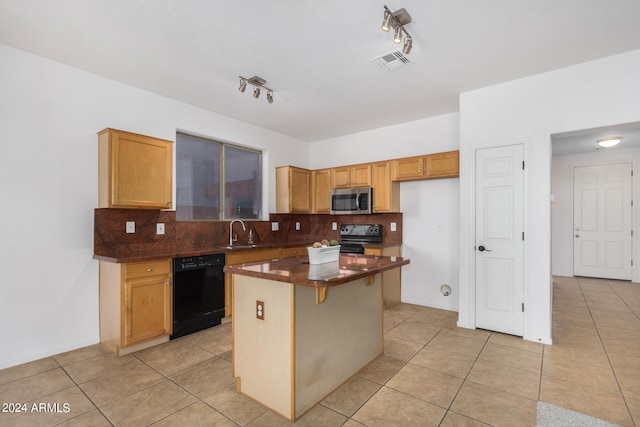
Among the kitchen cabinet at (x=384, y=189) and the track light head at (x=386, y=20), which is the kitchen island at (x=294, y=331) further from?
the kitchen cabinet at (x=384, y=189)

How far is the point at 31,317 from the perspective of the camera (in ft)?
9.11

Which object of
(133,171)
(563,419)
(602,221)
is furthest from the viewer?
(602,221)

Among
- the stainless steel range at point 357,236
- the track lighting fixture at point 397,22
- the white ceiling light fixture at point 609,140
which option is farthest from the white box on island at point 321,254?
the white ceiling light fixture at point 609,140

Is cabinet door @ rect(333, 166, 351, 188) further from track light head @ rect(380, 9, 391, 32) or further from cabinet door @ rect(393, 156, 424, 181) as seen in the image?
track light head @ rect(380, 9, 391, 32)

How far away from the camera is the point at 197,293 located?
3459mm

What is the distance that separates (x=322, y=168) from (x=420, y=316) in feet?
10.1

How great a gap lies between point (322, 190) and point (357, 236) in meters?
1.02

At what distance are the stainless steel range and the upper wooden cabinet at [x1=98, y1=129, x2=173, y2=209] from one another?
2.61 metres

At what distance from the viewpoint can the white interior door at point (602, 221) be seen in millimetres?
6008

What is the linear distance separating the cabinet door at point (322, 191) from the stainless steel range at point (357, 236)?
49 cm

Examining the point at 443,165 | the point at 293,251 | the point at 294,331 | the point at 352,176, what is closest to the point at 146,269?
the point at 294,331

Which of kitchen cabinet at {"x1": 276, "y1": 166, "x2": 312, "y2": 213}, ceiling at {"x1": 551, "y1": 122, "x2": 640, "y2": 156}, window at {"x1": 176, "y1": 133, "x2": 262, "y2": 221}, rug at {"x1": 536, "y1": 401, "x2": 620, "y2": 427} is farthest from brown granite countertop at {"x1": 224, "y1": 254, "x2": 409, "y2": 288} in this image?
ceiling at {"x1": 551, "y1": 122, "x2": 640, "y2": 156}

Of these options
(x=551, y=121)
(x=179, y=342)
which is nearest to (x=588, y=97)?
(x=551, y=121)

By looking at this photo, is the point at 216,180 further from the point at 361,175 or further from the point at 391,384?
the point at 391,384
